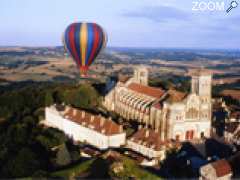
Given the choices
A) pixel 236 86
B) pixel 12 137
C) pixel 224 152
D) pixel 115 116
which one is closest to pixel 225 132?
pixel 224 152

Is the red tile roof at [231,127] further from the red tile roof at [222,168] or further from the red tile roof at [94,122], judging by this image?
→ the red tile roof at [222,168]

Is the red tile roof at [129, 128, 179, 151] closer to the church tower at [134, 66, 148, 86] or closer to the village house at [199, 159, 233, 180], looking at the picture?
the village house at [199, 159, 233, 180]

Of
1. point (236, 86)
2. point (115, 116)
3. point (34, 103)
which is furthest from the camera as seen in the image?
point (236, 86)

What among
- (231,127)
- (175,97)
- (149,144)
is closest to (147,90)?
(175,97)

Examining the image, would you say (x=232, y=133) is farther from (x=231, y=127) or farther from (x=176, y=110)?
(x=176, y=110)

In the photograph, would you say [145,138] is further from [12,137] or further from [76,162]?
[12,137]

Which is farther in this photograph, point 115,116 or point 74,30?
point 115,116
